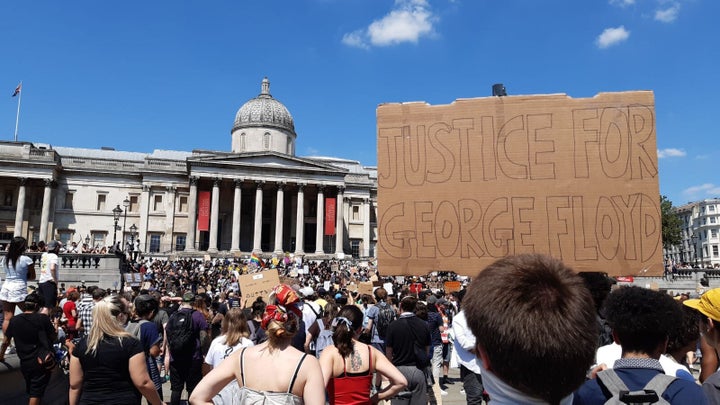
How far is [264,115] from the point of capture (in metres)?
59.3

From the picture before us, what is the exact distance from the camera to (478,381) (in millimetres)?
6141

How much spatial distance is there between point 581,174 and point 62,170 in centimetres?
5714

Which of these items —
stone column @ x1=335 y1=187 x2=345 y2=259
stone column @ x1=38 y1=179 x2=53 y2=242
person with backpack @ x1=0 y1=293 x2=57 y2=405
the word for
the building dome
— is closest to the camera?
the word for

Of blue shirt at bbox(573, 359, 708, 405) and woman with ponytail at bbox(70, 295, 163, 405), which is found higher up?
blue shirt at bbox(573, 359, 708, 405)

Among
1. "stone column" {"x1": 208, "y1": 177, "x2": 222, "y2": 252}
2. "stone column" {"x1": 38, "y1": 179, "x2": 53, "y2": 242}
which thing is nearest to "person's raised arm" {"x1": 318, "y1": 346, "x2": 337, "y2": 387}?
"stone column" {"x1": 208, "y1": 177, "x2": 222, "y2": 252}

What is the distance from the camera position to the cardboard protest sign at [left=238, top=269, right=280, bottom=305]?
11.4 m

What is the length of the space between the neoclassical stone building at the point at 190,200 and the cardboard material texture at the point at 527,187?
4576cm

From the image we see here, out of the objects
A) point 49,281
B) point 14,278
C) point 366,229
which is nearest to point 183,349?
point 14,278

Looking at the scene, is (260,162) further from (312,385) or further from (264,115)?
(312,385)

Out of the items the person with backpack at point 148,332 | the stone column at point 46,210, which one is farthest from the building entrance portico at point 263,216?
the person with backpack at point 148,332

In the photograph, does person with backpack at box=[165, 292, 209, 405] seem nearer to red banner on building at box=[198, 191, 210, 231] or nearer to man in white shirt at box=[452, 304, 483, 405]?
man in white shirt at box=[452, 304, 483, 405]

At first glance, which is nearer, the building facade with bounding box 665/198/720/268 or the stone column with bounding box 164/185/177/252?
the stone column with bounding box 164/185/177/252

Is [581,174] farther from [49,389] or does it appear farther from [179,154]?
[179,154]

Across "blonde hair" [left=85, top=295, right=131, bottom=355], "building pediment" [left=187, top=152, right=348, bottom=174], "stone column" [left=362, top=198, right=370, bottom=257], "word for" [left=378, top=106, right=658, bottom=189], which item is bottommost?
"blonde hair" [left=85, top=295, right=131, bottom=355]
